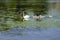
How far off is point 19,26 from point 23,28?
4.1 inches

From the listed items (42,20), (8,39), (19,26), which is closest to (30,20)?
(42,20)

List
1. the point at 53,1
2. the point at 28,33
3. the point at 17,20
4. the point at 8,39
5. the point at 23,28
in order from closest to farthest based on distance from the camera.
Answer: the point at 8,39
the point at 28,33
the point at 23,28
the point at 17,20
the point at 53,1

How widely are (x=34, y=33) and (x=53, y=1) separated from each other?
11.2 ft

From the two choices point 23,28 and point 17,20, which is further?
point 17,20

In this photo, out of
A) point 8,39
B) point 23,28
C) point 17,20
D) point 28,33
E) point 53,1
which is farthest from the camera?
point 53,1

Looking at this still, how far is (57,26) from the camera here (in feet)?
11.0

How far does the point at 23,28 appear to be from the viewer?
3.24m

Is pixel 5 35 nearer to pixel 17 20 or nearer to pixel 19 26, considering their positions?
pixel 19 26

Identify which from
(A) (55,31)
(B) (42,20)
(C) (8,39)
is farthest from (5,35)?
(B) (42,20)

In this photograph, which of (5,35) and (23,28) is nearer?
(5,35)

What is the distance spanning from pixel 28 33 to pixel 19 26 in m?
0.36

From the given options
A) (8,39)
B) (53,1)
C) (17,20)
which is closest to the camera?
(8,39)

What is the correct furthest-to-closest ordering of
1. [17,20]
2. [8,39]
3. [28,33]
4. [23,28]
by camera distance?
[17,20]
[23,28]
[28,33]
[8,39]

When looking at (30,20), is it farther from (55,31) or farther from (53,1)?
(53,1)
